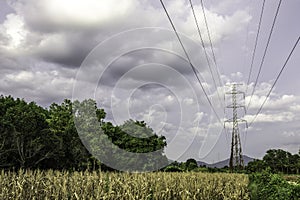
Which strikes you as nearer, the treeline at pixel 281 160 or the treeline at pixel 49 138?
the treeline at pixel 49 138

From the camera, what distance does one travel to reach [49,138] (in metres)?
34.8

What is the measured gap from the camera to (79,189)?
16203 mm

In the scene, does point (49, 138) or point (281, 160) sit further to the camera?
point (281, 160)

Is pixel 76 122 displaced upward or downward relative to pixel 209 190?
upward

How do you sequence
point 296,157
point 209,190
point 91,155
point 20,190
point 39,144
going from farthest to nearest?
point 296,157 < point 91,155 < point 39,144 < point 209,190 < point 20,190

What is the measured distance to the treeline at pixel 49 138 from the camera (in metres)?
31.8

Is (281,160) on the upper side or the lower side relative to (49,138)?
upper

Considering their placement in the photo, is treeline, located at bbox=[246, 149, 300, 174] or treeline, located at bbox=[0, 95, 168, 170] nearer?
treeline, located at bbox=[0, 95, 168, 170]

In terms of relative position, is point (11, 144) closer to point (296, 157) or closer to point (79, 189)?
point (79, 189)

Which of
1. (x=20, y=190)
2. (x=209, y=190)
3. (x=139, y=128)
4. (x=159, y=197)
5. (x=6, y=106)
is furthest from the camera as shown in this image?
(x=139, y=128)

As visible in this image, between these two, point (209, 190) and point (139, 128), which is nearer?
point (209, 190)

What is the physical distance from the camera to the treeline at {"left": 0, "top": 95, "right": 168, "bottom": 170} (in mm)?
31797

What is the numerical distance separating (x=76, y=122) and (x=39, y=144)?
A: 13597mm

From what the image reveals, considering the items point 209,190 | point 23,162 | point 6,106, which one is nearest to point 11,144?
point 23,162
